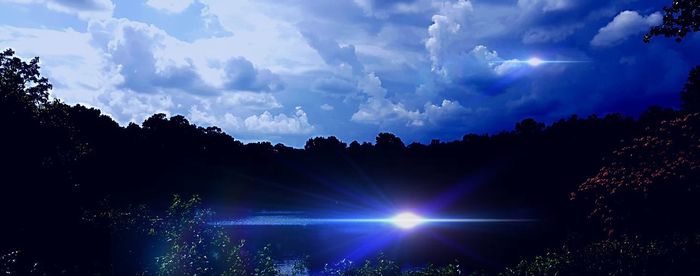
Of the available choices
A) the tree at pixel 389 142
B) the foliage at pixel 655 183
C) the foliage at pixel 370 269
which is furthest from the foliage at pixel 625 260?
the tree at pixel 389 142

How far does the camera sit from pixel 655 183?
788 inches

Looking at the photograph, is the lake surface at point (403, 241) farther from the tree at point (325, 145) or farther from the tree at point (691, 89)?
the tree at point (325, 145)

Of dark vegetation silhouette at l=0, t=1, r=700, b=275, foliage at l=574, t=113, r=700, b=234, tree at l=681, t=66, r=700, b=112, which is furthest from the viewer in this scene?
tree at l=681, t=66, r=700, b=112

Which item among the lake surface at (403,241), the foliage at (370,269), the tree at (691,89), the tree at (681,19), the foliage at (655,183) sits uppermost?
the tree at (691,89)

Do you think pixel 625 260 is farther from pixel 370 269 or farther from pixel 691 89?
pixel 691 89

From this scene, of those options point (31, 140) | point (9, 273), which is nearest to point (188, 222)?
point (9, 273)

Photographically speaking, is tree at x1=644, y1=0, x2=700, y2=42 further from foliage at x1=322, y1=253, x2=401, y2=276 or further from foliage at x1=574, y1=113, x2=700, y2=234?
foliage at x1=322, y1=253, x2=401, y2=276

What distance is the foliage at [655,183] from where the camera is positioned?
64.5 feet

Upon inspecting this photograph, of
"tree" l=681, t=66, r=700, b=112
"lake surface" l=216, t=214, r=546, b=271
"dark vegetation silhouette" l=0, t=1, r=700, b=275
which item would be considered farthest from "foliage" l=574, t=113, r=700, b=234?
"tree" l=681, t=66, r=700, b=112

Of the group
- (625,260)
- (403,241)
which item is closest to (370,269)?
(625,260)

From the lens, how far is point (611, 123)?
107875mm

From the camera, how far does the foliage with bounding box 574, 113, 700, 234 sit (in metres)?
19.7

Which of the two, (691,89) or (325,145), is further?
(325,145)

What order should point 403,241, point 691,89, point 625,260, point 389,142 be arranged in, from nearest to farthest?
point 625,260 → point 403,241 → point 691,89 → point 389,142
